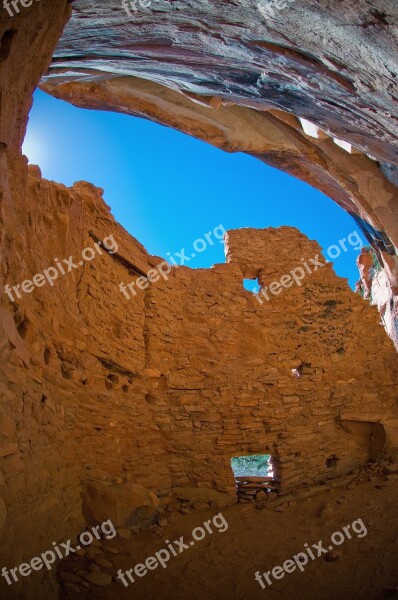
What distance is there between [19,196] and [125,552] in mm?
3613

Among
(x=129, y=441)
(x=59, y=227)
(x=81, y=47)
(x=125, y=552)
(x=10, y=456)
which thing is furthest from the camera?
(x=129, y=441)

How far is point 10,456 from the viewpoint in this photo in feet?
9.15

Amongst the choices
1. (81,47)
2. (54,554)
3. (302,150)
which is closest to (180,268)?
(302,150)

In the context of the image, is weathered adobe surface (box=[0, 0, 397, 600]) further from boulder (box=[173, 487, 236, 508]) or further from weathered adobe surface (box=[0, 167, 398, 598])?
boulder (box=[173, 487, 236, 508])

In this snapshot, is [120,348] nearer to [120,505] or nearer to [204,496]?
[120,505]

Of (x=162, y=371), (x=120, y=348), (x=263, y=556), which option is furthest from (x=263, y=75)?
(x=263, y=556)

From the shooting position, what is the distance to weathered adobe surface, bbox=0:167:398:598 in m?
3.27

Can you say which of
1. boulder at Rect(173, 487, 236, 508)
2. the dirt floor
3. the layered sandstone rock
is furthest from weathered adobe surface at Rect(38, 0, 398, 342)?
the layered sandstone rock

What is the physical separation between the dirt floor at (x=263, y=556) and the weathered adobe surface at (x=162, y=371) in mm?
578

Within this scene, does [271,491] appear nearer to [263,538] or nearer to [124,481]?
[263,538]

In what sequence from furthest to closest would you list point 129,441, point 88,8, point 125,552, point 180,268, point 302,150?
1. point 180,268
2. point 302,150
3. point 129,441
4. point 125,552
5. point 88,8

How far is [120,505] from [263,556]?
1608 millimetres

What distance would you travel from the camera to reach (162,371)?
6164 mm

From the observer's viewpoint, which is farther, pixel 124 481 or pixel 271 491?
pixel 271 491
